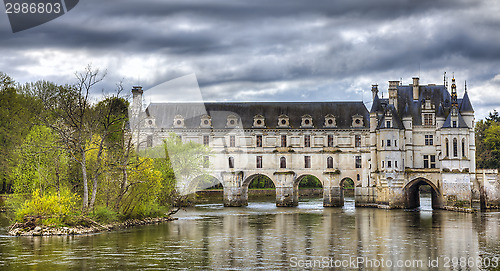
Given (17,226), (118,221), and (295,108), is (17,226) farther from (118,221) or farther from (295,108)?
(295,108)

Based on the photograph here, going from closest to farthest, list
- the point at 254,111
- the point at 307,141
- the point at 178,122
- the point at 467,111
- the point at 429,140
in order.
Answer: the point at 467,111, the point at 429,140, the point at 307,141, the point at 178,122, the point at 254,111

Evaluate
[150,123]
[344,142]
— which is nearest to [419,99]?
[344,142]

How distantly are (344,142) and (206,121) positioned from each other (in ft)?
53.8

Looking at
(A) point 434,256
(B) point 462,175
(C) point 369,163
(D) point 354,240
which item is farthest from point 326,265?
(C) point 369,163

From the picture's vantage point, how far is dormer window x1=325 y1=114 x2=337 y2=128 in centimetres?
7400

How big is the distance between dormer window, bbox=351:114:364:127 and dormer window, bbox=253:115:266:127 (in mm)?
10418

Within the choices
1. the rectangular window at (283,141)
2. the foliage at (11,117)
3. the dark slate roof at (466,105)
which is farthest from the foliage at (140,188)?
the dark slate roof at (466,105)

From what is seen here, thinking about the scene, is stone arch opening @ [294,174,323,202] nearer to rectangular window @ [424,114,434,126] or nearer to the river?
rectangular window @ [424,114,434,126]

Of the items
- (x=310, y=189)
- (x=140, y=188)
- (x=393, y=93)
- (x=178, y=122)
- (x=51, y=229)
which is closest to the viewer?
(x=51, y=229)

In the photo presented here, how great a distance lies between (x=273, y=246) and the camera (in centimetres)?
3406

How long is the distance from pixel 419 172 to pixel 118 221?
32.8m

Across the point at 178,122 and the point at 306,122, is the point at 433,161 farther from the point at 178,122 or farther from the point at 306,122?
the point at 178,122

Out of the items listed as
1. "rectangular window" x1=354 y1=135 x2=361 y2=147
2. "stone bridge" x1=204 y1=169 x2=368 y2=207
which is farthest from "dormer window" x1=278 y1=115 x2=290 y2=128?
"rectangular window" x1=354 y1=135 x2=361 y2=147

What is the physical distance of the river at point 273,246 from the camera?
91.3 feet
